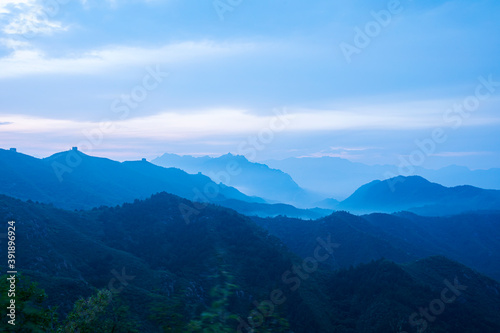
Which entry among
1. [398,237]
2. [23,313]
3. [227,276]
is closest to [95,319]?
[23,313]

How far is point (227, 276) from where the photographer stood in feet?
218

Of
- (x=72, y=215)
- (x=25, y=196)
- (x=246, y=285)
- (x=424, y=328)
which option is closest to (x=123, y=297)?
(x=246, y=285)

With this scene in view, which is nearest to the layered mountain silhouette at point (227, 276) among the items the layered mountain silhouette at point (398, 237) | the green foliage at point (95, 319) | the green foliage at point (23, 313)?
the green foliage at point (95, 319)

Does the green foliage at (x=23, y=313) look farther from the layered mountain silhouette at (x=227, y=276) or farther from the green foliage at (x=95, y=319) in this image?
the layered mountain silhouette at (x=227, y=276)

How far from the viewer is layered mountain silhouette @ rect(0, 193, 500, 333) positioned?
168ft

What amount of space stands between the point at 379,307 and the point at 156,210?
68927 mm

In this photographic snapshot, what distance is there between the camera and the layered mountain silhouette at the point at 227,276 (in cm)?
5134

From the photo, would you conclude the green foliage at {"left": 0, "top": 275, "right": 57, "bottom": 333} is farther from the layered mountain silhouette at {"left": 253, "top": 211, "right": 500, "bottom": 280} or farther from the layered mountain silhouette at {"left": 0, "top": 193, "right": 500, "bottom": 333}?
the layered mountain silhouette at {"left": 253, "top": 211, "right": 500, "bottom": 280}

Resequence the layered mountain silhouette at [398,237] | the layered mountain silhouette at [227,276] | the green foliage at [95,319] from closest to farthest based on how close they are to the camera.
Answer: the green foliage at [95,319], the layered mountain silhouette at [227,276], the layered mountain silhouette at [398,237]

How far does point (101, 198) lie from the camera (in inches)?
7067

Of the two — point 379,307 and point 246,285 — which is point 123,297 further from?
point 379,307

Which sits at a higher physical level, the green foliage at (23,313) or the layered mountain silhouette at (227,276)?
the green foliage at (23,313)

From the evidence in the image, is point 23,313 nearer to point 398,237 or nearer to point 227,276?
point 227,276

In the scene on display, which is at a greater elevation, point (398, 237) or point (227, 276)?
point (227, 276)
